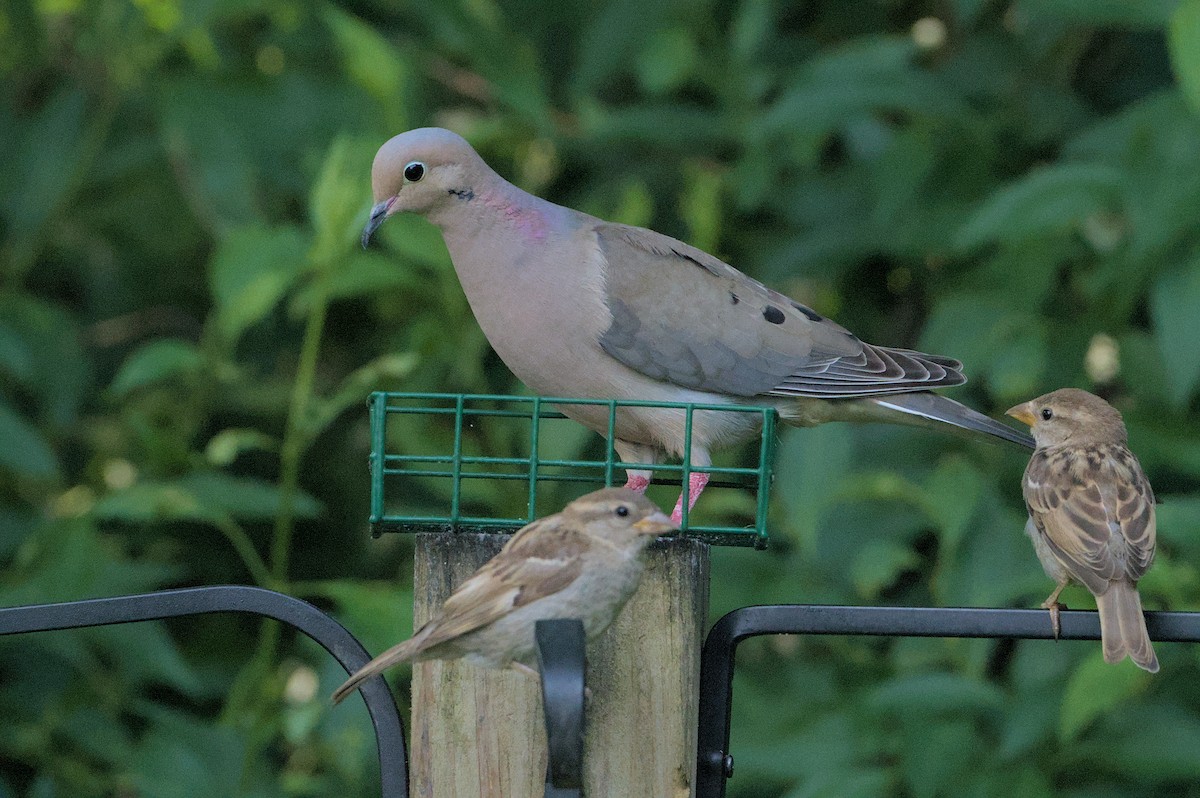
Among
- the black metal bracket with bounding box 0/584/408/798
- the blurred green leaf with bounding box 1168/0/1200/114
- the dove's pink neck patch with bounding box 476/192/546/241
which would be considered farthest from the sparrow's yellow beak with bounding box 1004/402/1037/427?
the black metal bracket with bounding box 0/584/408/798

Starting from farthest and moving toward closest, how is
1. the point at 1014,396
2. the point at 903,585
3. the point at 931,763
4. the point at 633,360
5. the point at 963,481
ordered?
the point at 903,585
the point at 1014,396
the point at 963,481
the point at 931,763
the point at 633,360

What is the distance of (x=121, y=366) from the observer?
6.74 meters

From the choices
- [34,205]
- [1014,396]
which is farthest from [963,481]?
[34,205]

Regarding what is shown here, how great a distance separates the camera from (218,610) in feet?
8.93

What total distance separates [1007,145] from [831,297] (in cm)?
89

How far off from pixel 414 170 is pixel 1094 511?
1.92 m

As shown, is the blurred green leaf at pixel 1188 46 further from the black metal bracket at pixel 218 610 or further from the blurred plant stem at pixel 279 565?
the black metal bracket at pixel 218 610

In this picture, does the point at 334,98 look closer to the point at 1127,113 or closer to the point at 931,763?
the point at 1127,113

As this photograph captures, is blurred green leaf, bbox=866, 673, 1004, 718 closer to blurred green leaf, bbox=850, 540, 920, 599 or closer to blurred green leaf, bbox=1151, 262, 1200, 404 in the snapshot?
blurred green leaf, bbox=850, 540, 920, 599

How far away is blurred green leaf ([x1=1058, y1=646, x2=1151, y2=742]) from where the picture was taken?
4.32 m

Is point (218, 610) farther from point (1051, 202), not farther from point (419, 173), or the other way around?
point (1051, 202)

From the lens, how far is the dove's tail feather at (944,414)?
4453mm

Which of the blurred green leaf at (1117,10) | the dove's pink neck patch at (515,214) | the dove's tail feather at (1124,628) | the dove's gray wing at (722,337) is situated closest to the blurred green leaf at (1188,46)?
the blurred green leaf at (1117,10)

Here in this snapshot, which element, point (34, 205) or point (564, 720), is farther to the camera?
point (34, 205)
